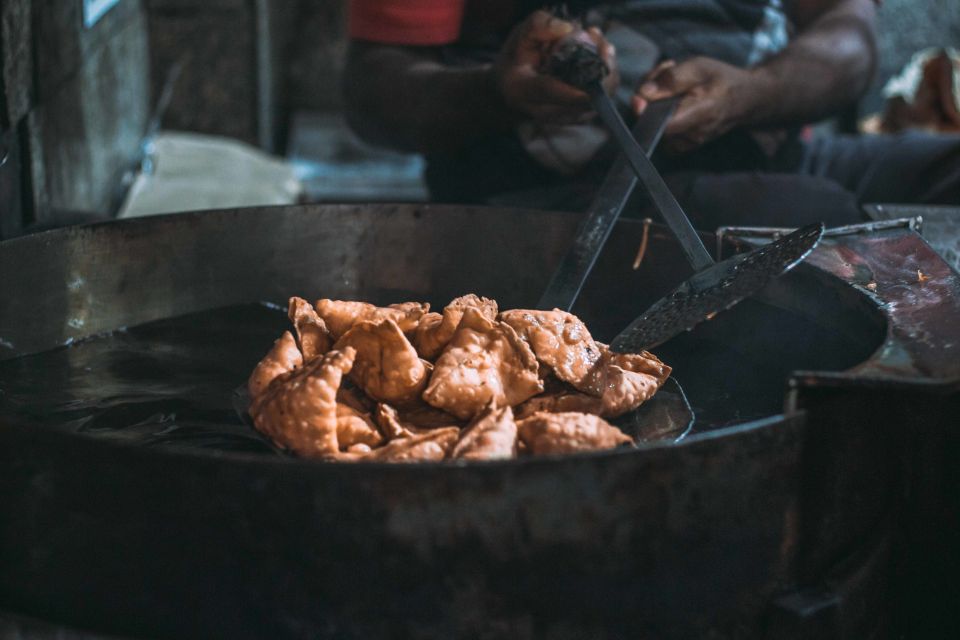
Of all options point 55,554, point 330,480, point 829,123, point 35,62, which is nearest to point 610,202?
point 330,480

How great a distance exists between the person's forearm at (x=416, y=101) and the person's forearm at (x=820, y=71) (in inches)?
27.8

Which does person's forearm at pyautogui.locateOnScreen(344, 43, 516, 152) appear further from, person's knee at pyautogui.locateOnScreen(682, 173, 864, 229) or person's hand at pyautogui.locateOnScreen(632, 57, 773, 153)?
person's knee at pyautogui.locateOnScreen(682, 173, 864, 229)

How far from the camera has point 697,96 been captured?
2359mm

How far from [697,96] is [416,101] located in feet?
2.72

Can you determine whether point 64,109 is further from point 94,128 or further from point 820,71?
point 820,71

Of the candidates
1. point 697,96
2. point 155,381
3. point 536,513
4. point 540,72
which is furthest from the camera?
point 697,96

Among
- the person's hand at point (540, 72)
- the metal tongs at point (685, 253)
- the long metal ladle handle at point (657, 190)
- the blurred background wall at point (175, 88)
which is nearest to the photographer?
the metal tongs at point (685, 253)

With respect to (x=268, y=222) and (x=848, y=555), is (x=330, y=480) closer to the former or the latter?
(x=848, y=555)

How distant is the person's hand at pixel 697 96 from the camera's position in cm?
230

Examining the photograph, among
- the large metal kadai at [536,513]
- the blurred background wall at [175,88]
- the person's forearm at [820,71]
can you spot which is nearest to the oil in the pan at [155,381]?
the large metal kadai at [536,513]

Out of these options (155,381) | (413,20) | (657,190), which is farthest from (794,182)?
(155,381)

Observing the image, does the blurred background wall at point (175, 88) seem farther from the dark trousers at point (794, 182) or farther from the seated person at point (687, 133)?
the dark trousers at point (794, 182)

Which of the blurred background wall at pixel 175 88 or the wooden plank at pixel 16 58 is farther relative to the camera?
the blurred background wall at pixel 175 88

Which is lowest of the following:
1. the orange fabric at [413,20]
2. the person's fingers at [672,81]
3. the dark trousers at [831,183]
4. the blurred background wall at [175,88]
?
the blurred background wall at [175,88]
